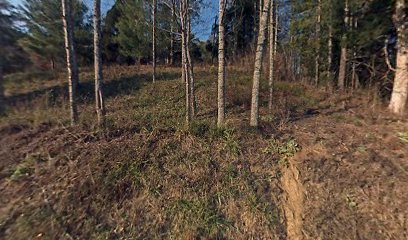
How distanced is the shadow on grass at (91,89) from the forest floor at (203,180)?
658 cm

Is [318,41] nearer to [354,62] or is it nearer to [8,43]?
[354,62]

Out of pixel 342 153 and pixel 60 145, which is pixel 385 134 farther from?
pixel 60 145

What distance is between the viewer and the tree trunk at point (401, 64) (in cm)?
818

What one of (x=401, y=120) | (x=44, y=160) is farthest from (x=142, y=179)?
(x=401, y=120)

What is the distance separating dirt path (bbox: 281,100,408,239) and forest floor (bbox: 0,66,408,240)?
0.02 meters

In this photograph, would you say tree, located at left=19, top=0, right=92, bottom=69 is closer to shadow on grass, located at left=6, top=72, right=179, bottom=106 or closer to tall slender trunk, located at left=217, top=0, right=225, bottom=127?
shadow on grass, located at left=6, top=72, right=179, bottom=106

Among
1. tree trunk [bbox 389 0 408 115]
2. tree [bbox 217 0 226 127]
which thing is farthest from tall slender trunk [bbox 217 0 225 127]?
tree trunk [bbox 389 0 408 115]

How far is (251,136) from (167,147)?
1.98m

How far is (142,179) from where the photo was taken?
534cm

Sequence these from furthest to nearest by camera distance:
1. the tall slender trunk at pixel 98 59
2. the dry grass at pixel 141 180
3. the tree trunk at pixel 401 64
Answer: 1. the tree trunk at pixel 401 64
2. the tall slender trunk at pixel 98 59
3. the dry grass at pixel 141 180

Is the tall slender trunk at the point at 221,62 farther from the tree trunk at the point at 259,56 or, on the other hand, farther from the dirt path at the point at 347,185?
the dirt path at the point at 347,185

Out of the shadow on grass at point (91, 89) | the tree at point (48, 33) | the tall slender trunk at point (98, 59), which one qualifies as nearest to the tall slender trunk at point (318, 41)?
the shadow on grass at point (91, 89)

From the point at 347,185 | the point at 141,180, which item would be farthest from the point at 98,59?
the point at 347,185

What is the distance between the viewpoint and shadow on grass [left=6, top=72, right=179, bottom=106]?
45.7ft
